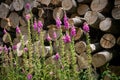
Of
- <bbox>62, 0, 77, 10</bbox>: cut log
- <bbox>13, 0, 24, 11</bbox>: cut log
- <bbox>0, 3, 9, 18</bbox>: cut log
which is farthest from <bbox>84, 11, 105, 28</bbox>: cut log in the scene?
<bbox>0, 3, 9, 18</bbox>: cut log

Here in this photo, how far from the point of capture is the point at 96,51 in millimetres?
4496

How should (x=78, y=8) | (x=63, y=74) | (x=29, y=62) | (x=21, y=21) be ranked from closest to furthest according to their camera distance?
1. (x=63, y=74)
2. (x=29, y=62)
3. (x=78, y=8)
4. (x=21, y=21)

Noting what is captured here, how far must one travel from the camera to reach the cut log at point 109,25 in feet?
14.0

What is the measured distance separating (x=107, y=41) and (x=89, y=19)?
0.36 metres

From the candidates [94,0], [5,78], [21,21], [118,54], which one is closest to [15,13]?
[21,21]

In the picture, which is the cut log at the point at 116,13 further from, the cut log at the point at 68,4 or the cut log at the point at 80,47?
the cut log at the point at 68,4

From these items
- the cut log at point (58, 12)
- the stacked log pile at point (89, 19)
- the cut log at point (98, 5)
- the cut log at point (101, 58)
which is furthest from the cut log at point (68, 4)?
the cut log at point (101, 58)

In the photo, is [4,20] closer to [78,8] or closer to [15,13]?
[15,13]

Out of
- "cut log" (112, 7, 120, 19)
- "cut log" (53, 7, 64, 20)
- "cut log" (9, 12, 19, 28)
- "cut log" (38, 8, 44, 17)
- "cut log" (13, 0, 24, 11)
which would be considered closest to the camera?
"cut log" (112, 7, 120, 19)

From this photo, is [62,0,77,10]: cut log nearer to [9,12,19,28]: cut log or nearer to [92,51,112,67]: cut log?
[92,51,112,67]: cut log

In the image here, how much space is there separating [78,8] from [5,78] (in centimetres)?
146

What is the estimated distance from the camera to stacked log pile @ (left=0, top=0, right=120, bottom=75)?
14.1 feet

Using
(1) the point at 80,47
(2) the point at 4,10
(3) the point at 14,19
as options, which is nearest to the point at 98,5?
(1) the point at 80,47

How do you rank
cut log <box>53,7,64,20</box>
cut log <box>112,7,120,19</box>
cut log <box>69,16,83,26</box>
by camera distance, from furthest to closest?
cut log <box>53,7,64,20</box> < cut log <box>69,16,83,26</box> < cut log <box>112,7,120,19</box>
